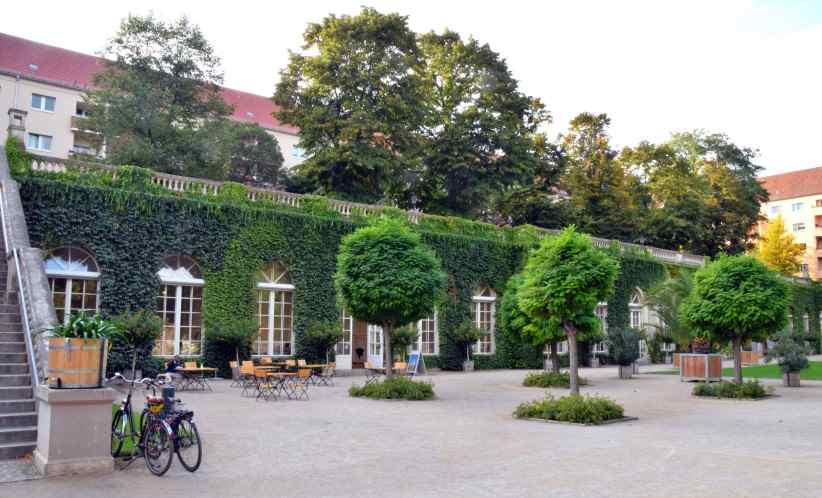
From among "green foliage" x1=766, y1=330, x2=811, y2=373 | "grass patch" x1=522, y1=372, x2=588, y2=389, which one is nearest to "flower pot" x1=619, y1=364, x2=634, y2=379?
"green foliage" x1=766, y1=330, x2=811, y2=373

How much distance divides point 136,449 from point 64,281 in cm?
1141

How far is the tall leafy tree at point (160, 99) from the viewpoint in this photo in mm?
29906

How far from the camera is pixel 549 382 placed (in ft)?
63.2

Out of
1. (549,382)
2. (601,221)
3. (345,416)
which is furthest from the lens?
(601,221)

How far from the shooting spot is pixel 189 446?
8.03m

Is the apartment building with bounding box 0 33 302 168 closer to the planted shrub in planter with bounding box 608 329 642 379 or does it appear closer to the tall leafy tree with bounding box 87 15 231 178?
the tall leafy tree with bounding box 87 15 231 178

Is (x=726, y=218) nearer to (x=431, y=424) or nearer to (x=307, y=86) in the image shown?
(x=307, y=86)

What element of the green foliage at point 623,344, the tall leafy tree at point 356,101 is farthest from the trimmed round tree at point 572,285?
the tall leafy tree at point 356,101

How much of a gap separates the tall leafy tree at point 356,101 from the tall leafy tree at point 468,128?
2.18m

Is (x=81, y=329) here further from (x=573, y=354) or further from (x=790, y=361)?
(x=790, y=361)

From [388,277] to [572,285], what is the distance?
417 centimetres

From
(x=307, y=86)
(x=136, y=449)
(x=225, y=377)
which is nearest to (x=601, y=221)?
(x=307, y=86)

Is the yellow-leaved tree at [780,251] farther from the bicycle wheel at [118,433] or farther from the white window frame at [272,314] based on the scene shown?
the bicycle wheel at [118,433]

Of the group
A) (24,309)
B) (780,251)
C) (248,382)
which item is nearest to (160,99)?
(248,382)
